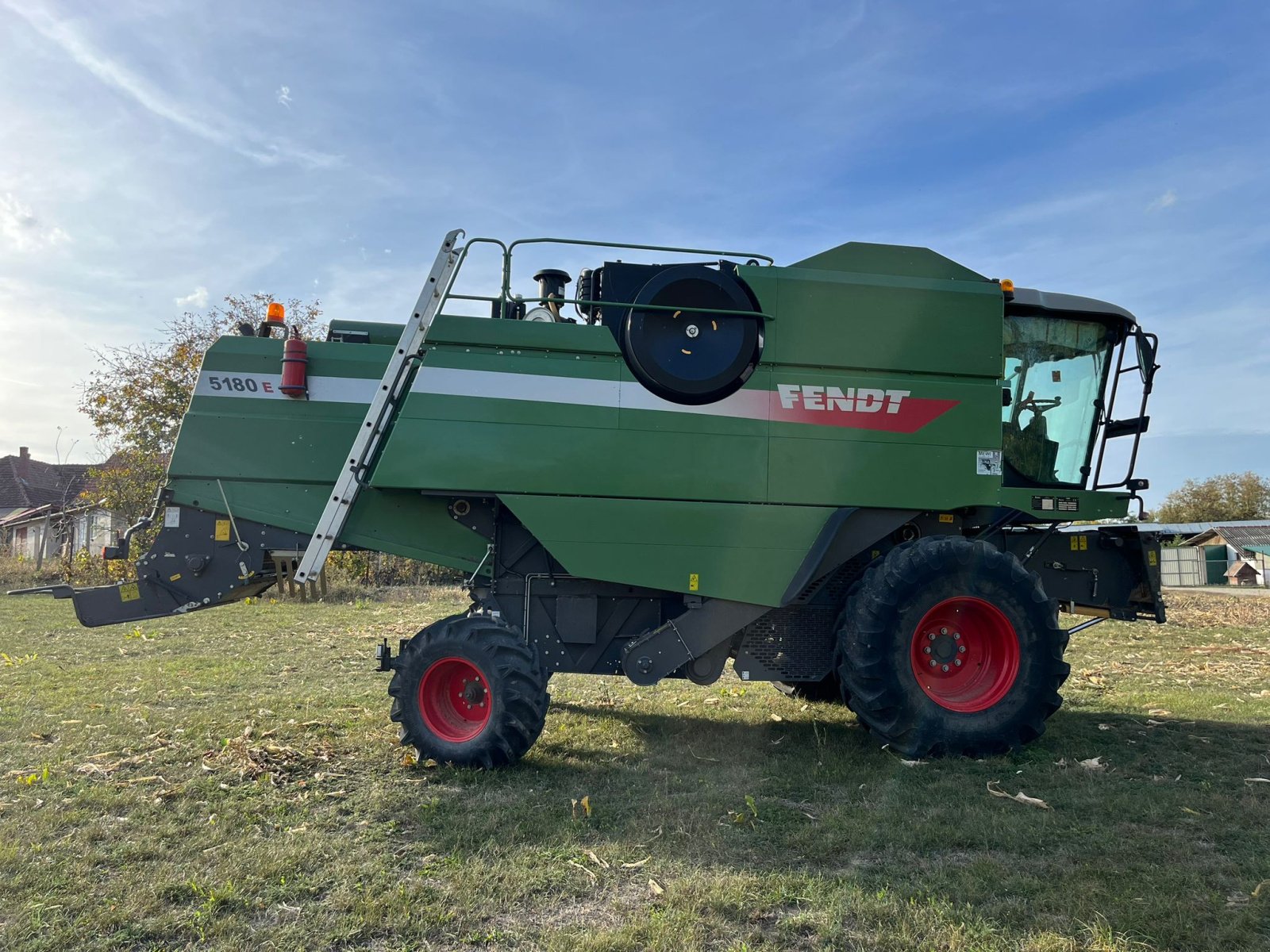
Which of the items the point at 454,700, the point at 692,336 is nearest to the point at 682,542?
the point at 692,336

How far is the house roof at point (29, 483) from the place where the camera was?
141 feet

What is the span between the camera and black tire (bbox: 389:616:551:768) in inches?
210

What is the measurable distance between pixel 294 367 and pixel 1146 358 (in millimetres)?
6657

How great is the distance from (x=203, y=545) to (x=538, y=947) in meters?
4.20

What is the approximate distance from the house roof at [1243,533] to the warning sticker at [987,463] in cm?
3733

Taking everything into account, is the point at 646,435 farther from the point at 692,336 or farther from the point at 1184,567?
the point at 1184,567

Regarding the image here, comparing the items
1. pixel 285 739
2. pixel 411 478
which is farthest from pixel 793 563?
pixel 285 739

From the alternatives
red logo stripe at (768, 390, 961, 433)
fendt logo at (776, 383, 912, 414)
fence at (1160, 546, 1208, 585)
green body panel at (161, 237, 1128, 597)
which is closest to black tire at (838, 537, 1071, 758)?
green body panel at (161, 237, 1128, 597)

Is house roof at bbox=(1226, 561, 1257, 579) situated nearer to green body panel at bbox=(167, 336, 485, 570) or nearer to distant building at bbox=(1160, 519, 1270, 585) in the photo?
distant building at bbox=(1160, 519, 1270, 585)

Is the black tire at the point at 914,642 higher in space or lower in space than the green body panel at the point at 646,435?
lower

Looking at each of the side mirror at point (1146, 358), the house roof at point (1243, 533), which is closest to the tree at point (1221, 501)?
the house roof at point (1243, 533)

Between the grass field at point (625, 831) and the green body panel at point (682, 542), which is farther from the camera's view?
the green body panel at point (682, 542)

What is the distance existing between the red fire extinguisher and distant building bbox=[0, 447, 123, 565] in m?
2.84

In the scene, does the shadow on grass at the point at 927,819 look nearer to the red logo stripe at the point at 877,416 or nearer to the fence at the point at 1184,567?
the red logo stripe at the point at 877,416
